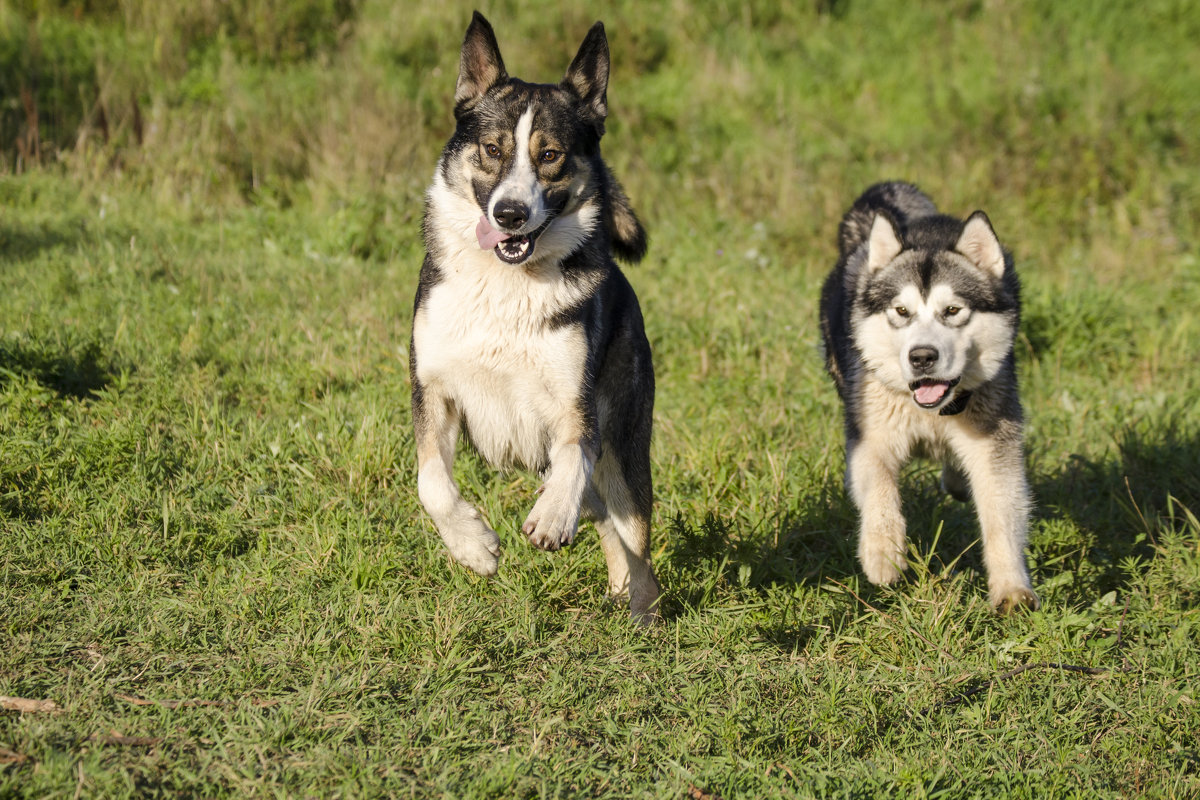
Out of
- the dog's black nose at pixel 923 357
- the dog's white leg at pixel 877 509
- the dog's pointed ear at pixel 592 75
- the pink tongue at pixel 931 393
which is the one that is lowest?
the dog's white leg at pixel 877 509

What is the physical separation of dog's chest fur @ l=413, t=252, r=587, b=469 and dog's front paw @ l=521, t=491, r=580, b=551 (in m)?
0.42

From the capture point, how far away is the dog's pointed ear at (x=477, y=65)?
375 centimetres

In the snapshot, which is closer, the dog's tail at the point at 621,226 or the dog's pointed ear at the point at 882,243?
the dog's tail at the point at 621,226

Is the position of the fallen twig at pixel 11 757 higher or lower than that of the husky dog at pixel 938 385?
lower

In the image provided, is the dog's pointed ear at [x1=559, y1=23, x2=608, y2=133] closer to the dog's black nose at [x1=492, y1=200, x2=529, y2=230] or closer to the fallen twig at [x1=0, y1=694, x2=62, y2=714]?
the dog's black nose at [x1=492, y1=200, x2=529, y2=230]

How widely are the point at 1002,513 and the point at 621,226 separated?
1857 mm

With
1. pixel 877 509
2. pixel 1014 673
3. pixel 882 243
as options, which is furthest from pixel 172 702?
pixel 882 243

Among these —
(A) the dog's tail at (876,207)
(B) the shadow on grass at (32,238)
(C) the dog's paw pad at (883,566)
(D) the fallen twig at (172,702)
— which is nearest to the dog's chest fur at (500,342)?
(D) the fallen twig at (172,702)

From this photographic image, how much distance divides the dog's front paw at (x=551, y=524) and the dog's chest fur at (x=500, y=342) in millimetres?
424

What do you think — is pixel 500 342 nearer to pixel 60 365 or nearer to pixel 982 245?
pixel 982 245

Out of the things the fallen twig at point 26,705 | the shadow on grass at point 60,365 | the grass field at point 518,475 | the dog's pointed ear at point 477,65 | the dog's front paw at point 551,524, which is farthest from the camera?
the shadow on grass at point 60,365

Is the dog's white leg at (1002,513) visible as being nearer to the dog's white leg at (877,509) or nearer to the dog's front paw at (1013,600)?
the dog's front paw at (1013,600)

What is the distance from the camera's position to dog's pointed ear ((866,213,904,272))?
4.46m

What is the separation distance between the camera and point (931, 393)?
4.12m
